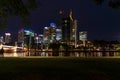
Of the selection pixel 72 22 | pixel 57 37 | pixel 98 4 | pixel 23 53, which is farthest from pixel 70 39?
pixel 98 4

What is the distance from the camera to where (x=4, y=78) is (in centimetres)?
1477

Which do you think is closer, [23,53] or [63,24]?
[23,53]

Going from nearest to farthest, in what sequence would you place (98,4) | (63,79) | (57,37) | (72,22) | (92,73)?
(63,79) → (92,73) → (98,4) → (72,22) → (57,37)

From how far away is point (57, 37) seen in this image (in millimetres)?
164125

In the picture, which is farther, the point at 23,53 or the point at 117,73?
the point at 23,53

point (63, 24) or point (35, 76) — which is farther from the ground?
point (63, 24)

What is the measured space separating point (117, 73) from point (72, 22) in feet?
414

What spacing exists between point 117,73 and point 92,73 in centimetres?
122

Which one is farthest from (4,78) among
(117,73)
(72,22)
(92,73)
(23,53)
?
(72,22)

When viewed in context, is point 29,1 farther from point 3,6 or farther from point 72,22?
point 72,22

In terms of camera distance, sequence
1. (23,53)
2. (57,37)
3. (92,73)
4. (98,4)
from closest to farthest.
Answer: (92,73) → (98,4) → (23,53) → (57,37)

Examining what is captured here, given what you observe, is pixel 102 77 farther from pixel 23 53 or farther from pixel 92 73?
pixel 23 53

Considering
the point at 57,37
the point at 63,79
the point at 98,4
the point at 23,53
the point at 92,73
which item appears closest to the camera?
the point at 63,79

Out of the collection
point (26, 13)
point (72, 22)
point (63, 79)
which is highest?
point (72, 22)
